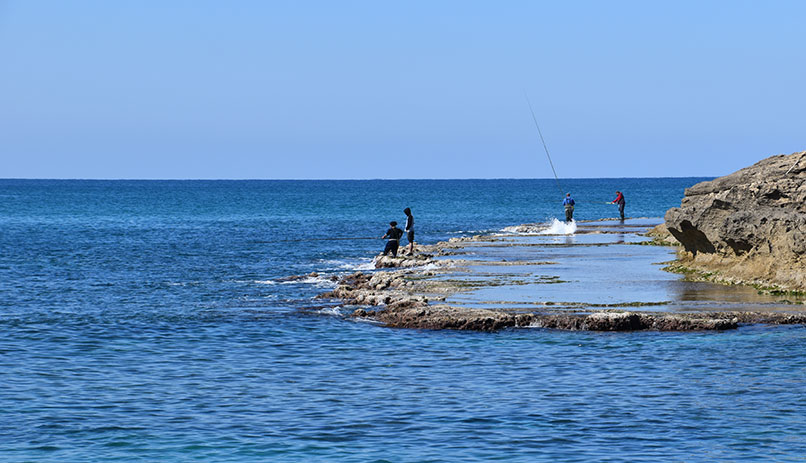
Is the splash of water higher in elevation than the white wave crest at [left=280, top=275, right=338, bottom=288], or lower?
higher

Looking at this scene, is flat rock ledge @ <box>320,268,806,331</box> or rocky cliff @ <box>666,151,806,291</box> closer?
flat rock ledge @ <box>320,268,806,331</box>

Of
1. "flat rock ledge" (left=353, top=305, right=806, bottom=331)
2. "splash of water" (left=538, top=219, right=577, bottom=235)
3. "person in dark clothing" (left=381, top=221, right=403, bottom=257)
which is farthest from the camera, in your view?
"splash of water" (left=538, top=219, right=577, bottom=235)

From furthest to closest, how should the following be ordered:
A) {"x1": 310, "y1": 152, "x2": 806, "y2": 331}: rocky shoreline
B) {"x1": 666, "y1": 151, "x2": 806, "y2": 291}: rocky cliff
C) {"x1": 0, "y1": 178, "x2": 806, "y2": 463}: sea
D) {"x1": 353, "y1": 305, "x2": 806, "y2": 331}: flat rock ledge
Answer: {"x1": 666, "y1": 151, "x2": 806, "y2": 291}: rocky cliff
{"x1": 310, "y1": 152, "x2": 806, "y2": 331}: rocky shoreline
{"x1": 353, "y1": 305, "x2": 806, "y2": 331}: flat rock ledge
{"x1": 0, "y1": 178, "x2": 806, "y2": 463}: sea

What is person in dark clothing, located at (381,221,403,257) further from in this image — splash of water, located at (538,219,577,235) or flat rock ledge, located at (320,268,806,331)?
splash of water, located at (538,219,577,235)

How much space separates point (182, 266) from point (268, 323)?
1980 cm

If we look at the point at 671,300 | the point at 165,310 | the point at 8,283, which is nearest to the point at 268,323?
the point at 165,310

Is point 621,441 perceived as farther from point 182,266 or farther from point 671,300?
point 182,266

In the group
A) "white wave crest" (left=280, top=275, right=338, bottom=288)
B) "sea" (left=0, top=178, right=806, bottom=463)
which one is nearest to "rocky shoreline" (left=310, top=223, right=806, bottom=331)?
"sea" (left=0, top=178, right=806, bottom=463)

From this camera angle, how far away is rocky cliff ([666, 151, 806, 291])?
24594 millimetres

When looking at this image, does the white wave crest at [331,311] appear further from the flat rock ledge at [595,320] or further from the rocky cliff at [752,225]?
the rocky cliff at [752,225]

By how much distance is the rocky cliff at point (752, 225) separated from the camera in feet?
80.7

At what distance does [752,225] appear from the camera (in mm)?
25812

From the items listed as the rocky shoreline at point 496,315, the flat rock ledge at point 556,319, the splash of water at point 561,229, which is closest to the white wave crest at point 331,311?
the rocky shoreline at point 496,315

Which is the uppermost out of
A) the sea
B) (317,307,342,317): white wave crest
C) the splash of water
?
the splash of water
